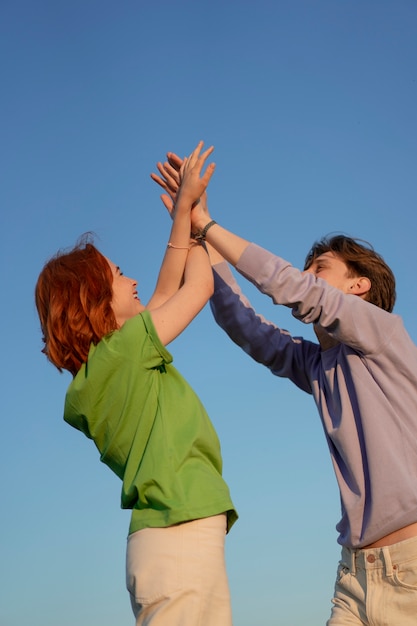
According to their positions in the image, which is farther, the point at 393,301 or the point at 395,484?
the point at 393,301

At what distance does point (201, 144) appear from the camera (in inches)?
186

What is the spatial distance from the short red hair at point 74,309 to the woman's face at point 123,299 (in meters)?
0.05

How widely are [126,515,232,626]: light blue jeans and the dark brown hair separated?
200 cm

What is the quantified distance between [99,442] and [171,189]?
1660mm

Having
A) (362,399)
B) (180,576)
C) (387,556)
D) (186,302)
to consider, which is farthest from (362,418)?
(180,576)

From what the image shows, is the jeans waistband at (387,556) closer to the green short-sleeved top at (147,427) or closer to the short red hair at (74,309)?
the green short-sleeved top at (147,427)

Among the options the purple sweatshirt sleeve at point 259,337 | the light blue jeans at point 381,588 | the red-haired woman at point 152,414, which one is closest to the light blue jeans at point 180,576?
the red-haired woman at point 152,414

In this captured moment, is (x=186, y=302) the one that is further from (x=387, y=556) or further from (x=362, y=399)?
(x=387, y=556)

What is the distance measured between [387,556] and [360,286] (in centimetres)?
168

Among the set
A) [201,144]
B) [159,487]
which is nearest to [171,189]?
[201,144]

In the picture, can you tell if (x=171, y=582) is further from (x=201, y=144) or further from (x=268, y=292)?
(x=201, y=144)

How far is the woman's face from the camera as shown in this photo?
4328 mm

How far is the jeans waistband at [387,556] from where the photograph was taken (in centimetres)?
409

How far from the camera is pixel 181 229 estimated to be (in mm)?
4586
